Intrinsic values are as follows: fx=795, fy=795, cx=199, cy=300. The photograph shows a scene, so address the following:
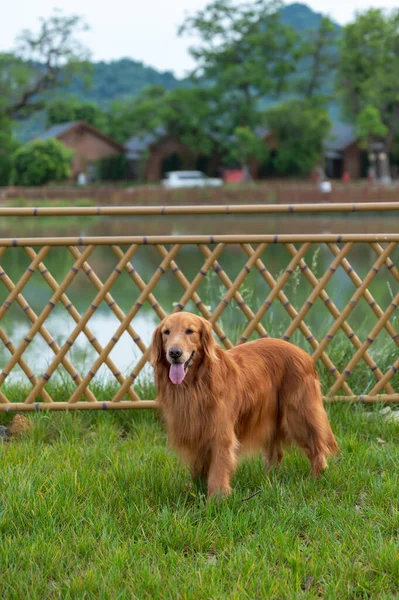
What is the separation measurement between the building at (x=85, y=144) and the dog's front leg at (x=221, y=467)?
42.1m

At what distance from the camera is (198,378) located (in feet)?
8.92

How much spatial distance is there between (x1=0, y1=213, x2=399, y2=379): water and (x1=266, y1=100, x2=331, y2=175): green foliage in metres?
15.1

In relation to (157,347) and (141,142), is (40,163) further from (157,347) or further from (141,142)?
(157,347)

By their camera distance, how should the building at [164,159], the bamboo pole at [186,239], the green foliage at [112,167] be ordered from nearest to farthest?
1. the bamboo pole at [186,239]
2. the building at [164,159]
3. the green foliage at [112,167]

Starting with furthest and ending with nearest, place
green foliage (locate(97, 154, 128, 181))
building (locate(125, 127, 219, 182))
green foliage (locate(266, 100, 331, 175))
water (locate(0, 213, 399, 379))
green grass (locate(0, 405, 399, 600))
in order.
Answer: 1. green foliage (locate(97, 154, 128, 181))
2. building (locate(125, 127, 219, 182))
3. green foliage (locate(266, 100, 331, 175))
4. water (locate(0, 213, 399, 379))
5. green grass (locate(0, 405, 399, 600))

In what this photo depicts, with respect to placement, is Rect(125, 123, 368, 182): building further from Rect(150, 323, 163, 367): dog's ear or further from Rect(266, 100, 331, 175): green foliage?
Rect(150, 323, 163, 367): dog's ear

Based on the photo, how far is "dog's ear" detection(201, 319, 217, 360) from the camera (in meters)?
2.66

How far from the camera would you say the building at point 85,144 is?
4409 centimetres

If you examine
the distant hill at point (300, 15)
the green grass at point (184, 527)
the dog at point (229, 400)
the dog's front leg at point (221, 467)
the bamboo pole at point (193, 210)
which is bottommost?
the green grass at point (184, 527)

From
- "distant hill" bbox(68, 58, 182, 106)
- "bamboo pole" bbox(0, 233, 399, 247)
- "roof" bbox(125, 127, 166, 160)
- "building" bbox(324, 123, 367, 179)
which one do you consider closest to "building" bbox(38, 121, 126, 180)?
"roof" bbox(125, 127, 166, 160)

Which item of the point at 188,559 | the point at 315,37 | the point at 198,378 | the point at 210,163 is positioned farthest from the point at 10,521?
the point at 315,37

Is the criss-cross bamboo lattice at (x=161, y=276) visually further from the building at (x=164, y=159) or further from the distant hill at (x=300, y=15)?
the distant hill at (x=300, y=15)

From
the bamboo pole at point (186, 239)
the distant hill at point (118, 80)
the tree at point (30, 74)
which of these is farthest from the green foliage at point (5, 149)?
the distant hill at point (118, 80)

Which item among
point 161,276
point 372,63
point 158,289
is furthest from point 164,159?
point 161,276
